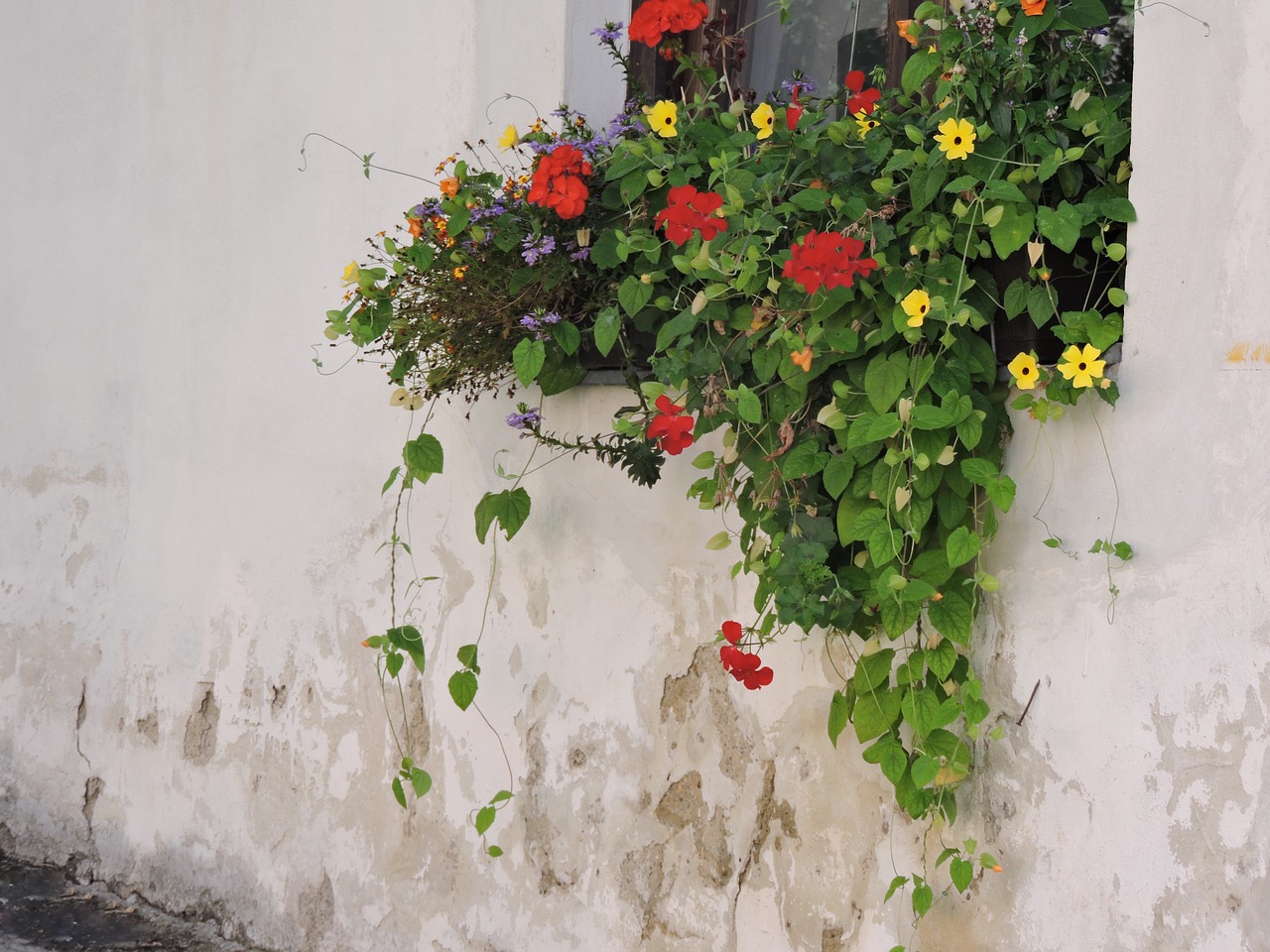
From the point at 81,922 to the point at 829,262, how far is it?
2.62 m

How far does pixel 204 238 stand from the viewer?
315 centimetres

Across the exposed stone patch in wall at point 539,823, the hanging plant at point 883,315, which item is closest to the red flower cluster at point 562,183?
the hanging plant at point 883,315

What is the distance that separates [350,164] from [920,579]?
1.76 metres

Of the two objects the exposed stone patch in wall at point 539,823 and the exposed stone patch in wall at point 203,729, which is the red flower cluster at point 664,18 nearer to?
the exposed stone patch in wall at point 539,823

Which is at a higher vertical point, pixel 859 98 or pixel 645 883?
pixel 859 98

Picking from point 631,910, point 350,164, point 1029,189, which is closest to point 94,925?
point 631,910

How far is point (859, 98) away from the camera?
1.85 meters

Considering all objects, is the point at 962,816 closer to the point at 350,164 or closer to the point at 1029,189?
the point at 1029,189

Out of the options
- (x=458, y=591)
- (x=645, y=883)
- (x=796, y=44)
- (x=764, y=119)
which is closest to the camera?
(x=764, y=119)

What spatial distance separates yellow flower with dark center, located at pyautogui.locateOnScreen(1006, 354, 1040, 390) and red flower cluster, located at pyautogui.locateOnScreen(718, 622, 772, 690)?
0.52 metres

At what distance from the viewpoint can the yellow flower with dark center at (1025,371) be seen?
A: 1.58 m

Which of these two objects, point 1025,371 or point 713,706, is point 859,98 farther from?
point 713,706

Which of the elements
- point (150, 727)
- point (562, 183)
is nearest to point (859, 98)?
point (562, 183)

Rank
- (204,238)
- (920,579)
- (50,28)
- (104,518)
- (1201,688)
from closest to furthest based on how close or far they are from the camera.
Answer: (1201,688) → (920,579) → (204,238) → (104,518) → (50,28)
